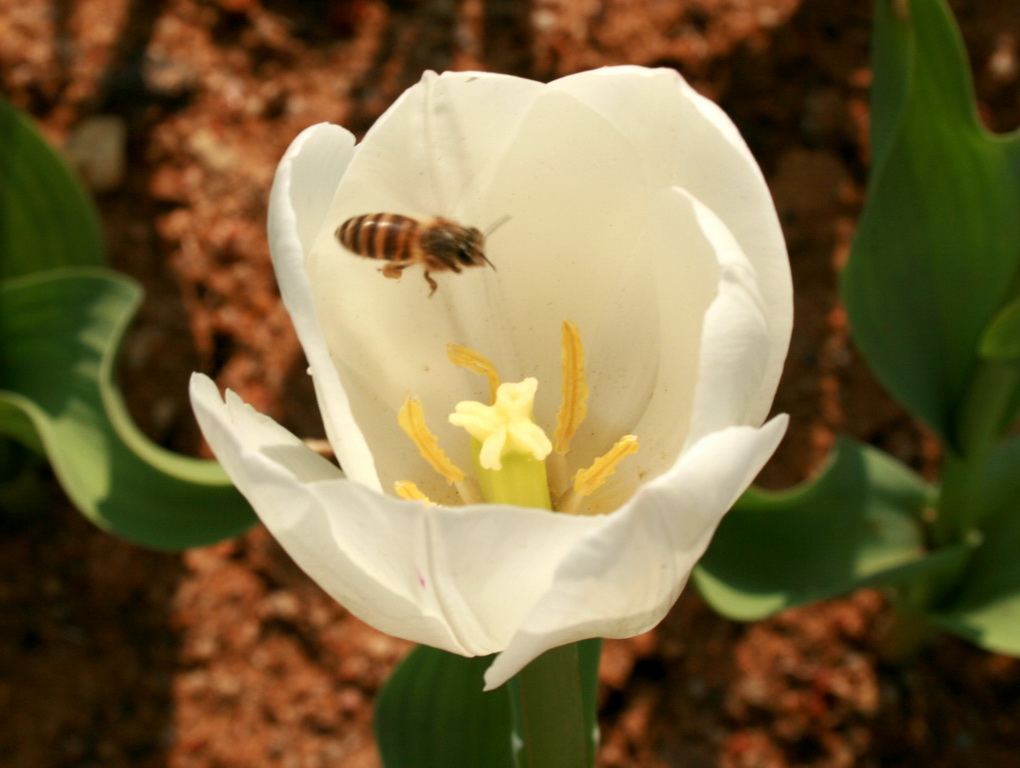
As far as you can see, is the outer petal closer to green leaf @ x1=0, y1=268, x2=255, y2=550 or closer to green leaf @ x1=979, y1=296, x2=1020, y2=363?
green leaf @ x1=979, y1=296, x2=1020, y2=363

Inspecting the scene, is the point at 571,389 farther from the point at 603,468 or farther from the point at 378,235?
the point at 378,235

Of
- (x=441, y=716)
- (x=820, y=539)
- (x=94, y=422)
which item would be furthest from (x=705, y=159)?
(x=94, y=422)

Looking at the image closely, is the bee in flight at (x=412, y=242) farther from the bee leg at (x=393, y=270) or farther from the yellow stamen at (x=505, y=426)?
the yellow stamen at (x=505, y=426)

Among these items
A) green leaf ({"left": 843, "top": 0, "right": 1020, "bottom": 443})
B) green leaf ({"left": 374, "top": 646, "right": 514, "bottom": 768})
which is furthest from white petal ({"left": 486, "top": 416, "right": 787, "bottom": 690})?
green leaf ({"left": 843, "top": 0, "right": 1020, "bottom": 443})

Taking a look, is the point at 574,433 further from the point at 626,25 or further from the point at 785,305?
the point at 626,25

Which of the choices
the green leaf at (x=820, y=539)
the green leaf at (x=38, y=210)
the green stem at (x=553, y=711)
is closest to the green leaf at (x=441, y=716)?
the green stem at (x=553, y=711)

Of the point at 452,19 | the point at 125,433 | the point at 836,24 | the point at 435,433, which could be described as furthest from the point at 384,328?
the point at 836,24
